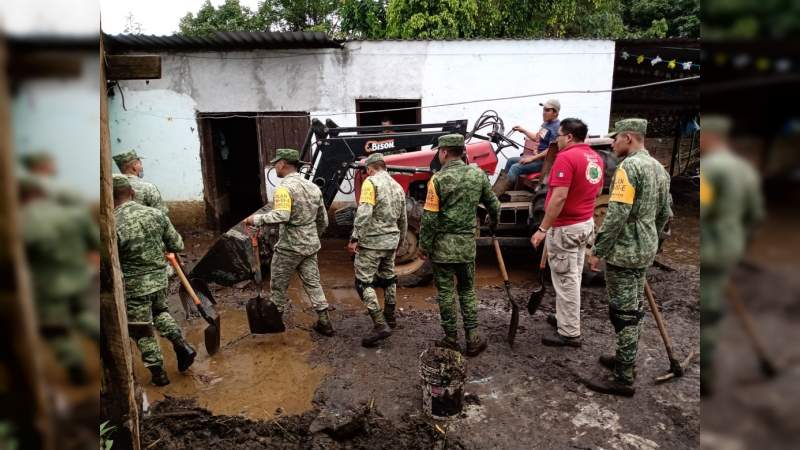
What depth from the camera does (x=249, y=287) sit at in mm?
5945

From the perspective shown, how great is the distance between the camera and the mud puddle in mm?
3666

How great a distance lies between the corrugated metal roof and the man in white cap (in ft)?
11.9

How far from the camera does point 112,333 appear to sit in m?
1.85

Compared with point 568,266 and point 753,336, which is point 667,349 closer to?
point 568,266

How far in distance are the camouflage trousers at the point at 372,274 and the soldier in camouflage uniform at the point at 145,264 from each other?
5.23ft

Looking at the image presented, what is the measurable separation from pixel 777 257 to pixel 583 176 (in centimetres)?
375

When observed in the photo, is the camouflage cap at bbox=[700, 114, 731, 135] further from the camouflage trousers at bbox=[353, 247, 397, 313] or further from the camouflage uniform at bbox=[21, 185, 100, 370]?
the camouflage trousers at bbox=[353, 247, 397, 313]

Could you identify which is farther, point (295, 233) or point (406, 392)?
point (295, 233)

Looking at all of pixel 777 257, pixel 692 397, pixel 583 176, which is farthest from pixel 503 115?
pixel 777 257

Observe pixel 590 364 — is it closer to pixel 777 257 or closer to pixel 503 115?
pixel 777 257

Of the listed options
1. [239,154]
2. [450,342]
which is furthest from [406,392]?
[239,154]

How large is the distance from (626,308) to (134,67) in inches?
135

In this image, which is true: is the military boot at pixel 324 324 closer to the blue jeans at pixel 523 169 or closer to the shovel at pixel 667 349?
the shovel at pixel 667 349

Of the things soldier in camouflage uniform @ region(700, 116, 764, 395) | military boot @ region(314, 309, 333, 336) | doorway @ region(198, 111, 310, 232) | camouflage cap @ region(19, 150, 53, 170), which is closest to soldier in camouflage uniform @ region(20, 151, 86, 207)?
camouflage cap @ region(19, 150, 53, 170)
